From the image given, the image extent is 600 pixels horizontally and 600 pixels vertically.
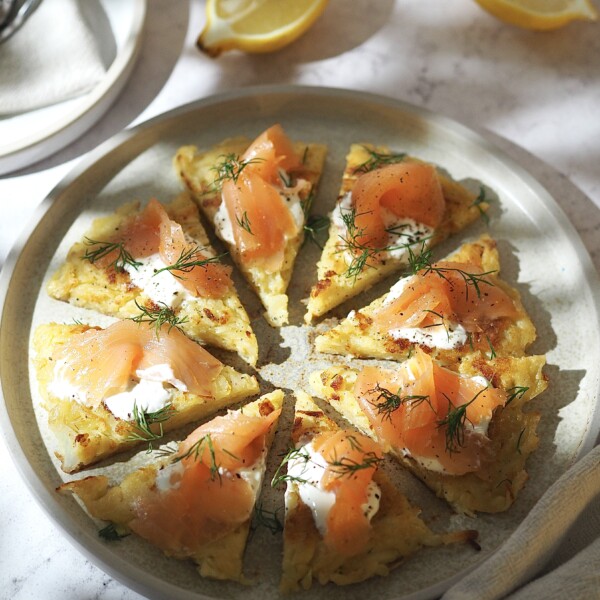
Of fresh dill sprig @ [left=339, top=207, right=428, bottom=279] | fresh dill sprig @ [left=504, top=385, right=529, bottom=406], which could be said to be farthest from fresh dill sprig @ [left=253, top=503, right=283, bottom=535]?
fresh dill sprig @ [left=339, top=207, right=428, bottom=279]

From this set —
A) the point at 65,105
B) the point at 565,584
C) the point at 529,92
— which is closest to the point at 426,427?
the point at 565,584

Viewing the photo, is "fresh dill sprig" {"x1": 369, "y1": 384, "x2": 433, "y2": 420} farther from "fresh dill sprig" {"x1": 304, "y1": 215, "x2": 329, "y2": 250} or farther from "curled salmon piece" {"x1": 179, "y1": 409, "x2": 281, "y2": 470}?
"fresh dill sprig" {"x1": 304, "y1": 215, "x2": 329, "y2": 250}

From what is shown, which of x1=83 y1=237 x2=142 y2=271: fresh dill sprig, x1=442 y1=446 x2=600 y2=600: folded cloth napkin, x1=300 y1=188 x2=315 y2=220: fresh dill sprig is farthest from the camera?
x1=300 y1=188 x2=315 y2=220: fresh dill sprig

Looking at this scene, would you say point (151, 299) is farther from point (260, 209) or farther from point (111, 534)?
point (111, 534)

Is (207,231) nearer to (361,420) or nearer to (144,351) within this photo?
(144,351)

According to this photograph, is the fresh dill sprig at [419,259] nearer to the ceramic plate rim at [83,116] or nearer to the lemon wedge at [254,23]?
the lemon wedge at [254,23]

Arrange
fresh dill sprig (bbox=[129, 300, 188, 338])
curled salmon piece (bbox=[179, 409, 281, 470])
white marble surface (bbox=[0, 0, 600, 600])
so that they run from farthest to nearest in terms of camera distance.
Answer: white marble surface (bbox=[0, 0, 600, 600]), fresh dill sprig (bbox=[129, 300, 188, 338]), curled salmon piece (bbox=[179, 409, 281, 470])

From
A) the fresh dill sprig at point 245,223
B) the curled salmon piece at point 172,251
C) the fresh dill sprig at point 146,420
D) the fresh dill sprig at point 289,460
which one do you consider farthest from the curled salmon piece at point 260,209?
the fresh dill sprig at point 289,460
